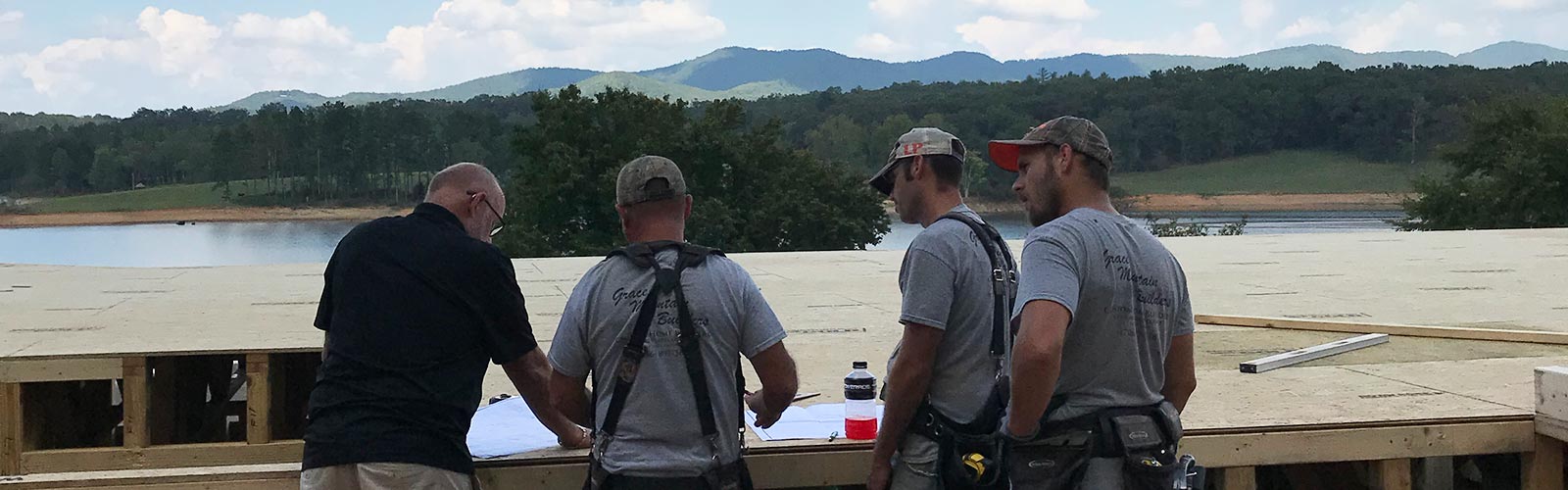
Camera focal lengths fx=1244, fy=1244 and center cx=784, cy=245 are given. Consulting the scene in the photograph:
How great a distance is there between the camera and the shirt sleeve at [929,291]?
2.94 metres

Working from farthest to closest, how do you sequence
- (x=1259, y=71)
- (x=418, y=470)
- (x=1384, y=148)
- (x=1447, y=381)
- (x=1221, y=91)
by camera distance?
(x=1259, y=71) → (x=1221, y=91) → (x=1384, y=148) → (x=1447, y=381) → (x=418, y=470)

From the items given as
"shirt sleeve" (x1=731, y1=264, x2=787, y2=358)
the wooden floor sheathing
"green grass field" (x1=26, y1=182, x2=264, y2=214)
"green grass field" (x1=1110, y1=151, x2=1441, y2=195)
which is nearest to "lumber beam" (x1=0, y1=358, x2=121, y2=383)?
the wooden floor sheathing

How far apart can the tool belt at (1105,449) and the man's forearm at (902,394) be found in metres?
0.26

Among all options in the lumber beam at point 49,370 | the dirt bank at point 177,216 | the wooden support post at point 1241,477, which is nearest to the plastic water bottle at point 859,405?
the wooden support post at point 1241,477

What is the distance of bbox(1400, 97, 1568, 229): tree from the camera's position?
3025cm

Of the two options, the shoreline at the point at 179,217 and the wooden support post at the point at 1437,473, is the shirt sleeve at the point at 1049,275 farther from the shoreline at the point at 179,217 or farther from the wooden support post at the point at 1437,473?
the shoreline at the point at 179,217

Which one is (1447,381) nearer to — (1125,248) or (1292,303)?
(1125,248)

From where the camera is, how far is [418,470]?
3.06m

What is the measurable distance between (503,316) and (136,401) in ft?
8.96

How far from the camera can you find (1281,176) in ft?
219

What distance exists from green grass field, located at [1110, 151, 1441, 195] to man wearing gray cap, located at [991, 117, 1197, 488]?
62111 millimetres

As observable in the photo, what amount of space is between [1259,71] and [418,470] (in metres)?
81.3

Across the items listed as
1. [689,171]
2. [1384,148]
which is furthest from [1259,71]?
[689,171]

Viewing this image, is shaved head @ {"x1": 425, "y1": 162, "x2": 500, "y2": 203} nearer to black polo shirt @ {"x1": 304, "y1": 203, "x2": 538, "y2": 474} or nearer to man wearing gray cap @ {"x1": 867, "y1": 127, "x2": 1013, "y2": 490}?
black polo shirt @ {"x1": 304, "y1": 203, "x2": 538, "y2": 474}
